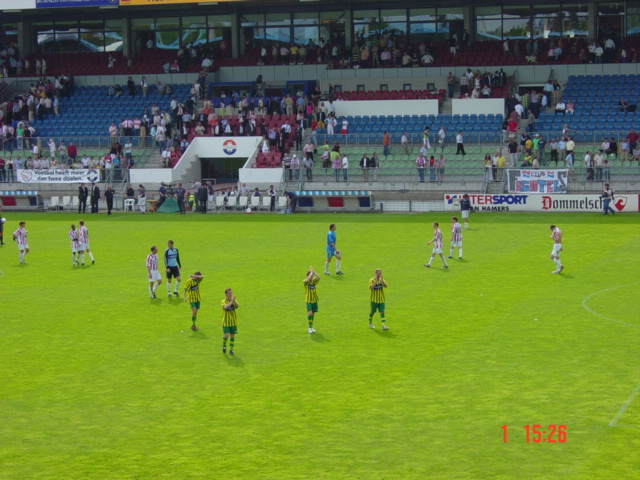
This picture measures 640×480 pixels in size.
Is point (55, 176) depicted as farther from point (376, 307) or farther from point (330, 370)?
point (330, 370)

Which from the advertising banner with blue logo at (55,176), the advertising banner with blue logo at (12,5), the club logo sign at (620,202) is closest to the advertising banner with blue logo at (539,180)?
the club logo sign at (620,202)

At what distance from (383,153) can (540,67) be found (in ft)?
42.4

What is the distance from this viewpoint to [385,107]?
6172 centimetres

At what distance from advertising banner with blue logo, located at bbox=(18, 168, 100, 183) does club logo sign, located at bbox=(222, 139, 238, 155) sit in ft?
26.5

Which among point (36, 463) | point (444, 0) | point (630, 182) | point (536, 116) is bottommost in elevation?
point (36, 463)

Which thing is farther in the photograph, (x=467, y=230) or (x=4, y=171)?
(x=4, y=171)

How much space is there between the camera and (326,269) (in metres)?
32.7

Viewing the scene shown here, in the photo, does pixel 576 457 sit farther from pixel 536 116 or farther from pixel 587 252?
pixel 536 116

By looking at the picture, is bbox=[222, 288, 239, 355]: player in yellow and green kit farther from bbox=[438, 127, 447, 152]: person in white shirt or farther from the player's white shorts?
bbox=[438, 127, 447, 152]: person in white shirt

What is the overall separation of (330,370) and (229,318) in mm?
2695

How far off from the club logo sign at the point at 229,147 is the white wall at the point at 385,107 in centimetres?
725

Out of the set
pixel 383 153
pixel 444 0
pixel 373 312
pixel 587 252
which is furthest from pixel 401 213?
pixel 373 312

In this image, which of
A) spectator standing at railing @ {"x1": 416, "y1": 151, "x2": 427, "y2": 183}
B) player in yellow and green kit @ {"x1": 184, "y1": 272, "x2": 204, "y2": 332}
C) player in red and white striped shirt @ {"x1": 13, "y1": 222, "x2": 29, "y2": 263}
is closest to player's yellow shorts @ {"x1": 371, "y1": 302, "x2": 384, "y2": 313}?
player in yellow and green kit @ {"x1": 184, "y1": 272, "x2": 204, "y2": 332}

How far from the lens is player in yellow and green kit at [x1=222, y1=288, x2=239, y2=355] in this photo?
854 inches
